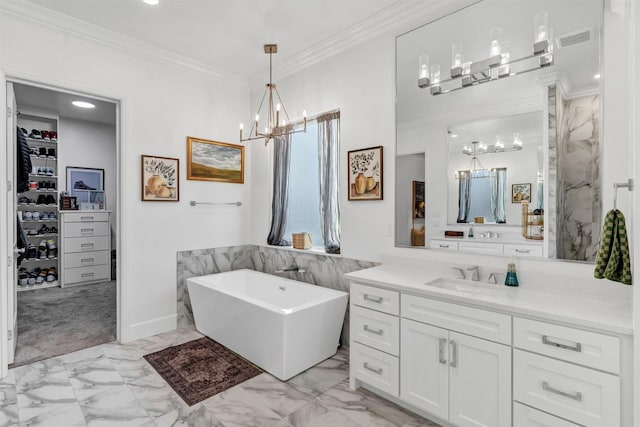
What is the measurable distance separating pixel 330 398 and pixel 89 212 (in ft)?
17.4

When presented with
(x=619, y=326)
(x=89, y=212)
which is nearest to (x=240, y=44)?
(x=619, y=326)

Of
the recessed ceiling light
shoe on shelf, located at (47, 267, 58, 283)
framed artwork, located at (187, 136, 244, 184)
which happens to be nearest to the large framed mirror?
framed artwork, located at (187, 136, 244, 184)

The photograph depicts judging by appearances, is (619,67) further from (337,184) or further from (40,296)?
(40,296)

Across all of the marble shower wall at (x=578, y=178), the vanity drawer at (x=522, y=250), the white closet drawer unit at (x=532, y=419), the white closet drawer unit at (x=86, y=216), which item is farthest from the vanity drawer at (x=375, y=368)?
the white closet drawer unit at (x=86, y=216)

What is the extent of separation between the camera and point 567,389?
5.06 ft

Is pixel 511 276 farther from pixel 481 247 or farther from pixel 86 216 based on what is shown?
pixel 86 216

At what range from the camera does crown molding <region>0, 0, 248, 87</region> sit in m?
2.66

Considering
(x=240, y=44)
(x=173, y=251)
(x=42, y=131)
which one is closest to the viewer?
(x=240, y=44)

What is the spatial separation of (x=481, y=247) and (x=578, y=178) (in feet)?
2.32

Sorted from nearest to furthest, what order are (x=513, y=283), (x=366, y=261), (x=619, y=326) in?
(x=619, y=326) < (x=513, y=283) < (x=366, y=261)

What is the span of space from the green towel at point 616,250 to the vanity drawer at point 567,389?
444 mm

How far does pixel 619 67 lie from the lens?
185 cm

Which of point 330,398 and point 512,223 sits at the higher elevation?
point 512,223

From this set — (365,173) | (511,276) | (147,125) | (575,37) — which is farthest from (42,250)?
(575,37)
